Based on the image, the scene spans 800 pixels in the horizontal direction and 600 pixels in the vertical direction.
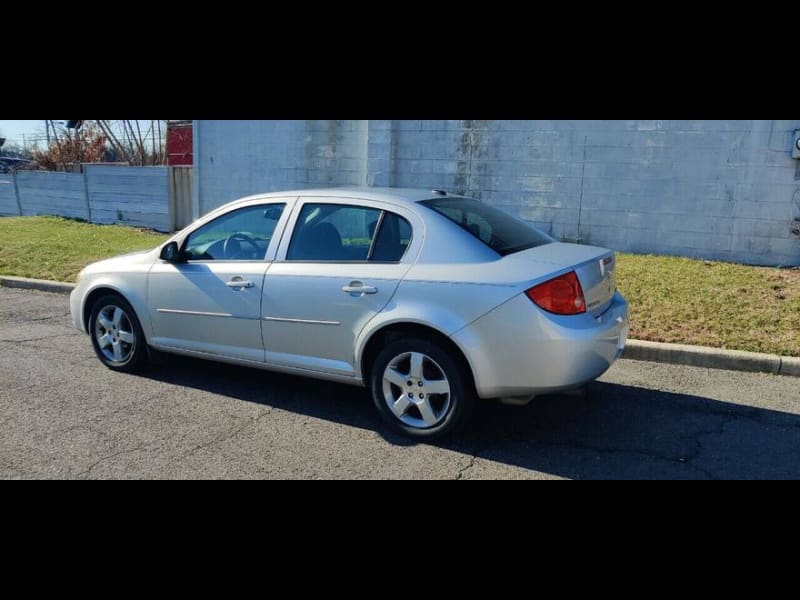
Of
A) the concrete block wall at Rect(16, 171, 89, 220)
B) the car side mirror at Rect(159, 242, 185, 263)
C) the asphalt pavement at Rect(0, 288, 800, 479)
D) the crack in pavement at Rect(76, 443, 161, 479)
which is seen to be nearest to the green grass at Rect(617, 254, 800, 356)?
the asphalt pavement at Rect(0, 288, 800, 479)

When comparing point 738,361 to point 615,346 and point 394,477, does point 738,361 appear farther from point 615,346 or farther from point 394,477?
point 394,477

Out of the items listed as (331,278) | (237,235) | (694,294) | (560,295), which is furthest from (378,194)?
(694,294)

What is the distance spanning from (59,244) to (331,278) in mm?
9298

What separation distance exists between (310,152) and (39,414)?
28.1ft

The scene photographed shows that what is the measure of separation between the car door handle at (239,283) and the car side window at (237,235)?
7.9 inches

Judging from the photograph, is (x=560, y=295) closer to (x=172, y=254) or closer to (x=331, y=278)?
(x=331, y=278)

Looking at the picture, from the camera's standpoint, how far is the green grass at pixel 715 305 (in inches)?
235

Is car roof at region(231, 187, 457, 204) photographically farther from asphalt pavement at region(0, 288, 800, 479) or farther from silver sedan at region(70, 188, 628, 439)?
asphalt pavement at region(0, 288, 800, 479)

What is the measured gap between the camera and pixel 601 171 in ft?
33.1

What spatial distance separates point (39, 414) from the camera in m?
4.42

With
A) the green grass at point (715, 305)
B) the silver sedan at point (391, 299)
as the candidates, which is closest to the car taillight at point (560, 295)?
the silver sedan at point (391, 299)

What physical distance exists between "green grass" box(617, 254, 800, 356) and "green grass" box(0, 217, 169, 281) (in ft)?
26.1

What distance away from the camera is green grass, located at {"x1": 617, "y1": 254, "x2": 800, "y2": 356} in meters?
5.96

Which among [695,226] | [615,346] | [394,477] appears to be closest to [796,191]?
[695,226]
